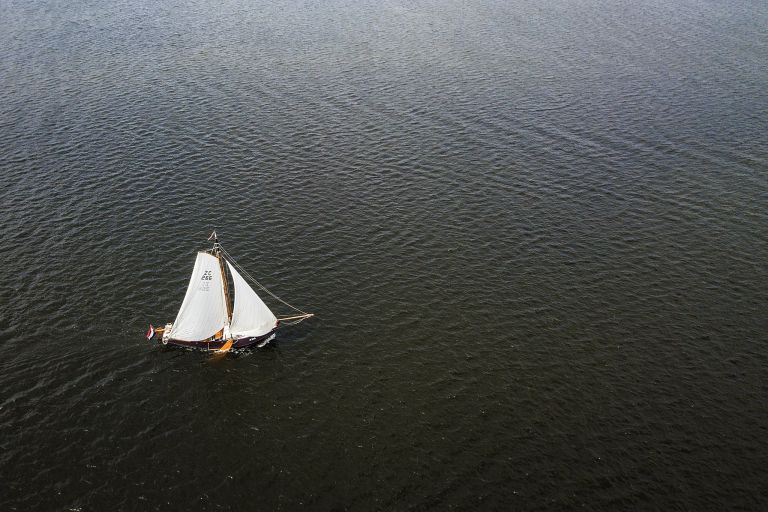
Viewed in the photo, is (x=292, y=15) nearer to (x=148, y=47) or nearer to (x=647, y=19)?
(x=148, y=47)

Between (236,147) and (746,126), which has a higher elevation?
(236,147)

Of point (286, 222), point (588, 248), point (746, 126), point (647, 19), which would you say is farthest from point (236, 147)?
point (647, 19)

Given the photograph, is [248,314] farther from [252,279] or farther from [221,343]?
[252,279]

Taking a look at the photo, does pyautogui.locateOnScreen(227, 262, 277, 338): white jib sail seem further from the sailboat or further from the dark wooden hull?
the dark wooden hull

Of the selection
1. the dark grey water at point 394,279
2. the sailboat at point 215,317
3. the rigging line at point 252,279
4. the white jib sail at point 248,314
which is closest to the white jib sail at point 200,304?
the sailboat at point 215,317

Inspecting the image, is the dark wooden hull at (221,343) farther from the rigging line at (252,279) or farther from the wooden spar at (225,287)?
the rigging line at (252,279)

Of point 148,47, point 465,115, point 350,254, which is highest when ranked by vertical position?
point 148,47

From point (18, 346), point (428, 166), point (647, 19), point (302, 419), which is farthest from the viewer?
point (647, 19)

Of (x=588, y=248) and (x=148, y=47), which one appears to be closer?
(x=588, y=248)

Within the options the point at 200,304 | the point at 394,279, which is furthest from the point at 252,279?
the point at 394,279
